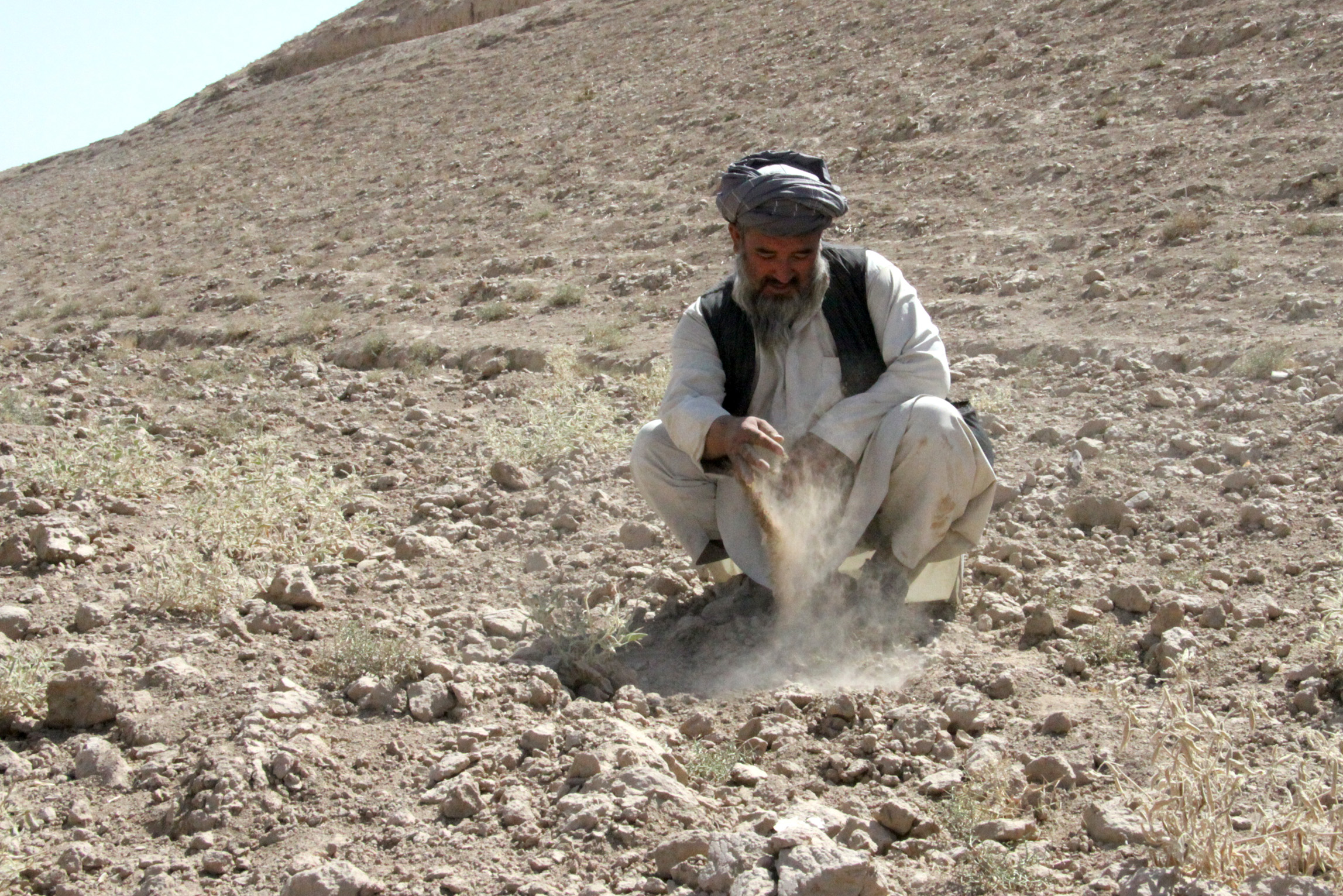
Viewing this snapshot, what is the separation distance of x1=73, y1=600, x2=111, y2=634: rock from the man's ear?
6.23 ft

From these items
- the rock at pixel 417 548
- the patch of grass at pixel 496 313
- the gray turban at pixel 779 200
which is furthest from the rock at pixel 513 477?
the patch of grass at pixel 496 313

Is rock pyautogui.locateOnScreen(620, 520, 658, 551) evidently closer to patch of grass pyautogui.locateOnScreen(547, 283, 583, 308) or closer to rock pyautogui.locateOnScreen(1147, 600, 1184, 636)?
rock pyautogui.locateOnScreen(1147, 600, 1184, 636)

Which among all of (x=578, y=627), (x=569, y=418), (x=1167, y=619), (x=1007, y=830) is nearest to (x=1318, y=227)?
(x=569, y=418)

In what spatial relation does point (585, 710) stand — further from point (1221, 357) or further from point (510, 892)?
point (1221, 357)

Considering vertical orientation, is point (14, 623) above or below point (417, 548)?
above

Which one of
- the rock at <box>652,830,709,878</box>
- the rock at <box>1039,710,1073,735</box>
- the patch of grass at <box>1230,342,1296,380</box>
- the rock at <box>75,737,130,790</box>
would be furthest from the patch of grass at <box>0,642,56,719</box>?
the patch of grass at <box>1230,342,1296,380</box>

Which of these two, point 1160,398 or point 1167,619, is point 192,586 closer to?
point 1167,619

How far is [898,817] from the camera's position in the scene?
2250 millimetres

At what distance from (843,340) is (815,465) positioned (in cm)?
35

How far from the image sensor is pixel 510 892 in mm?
2094

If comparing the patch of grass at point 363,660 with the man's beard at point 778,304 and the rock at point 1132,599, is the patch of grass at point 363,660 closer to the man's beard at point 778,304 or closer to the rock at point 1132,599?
the man's beard at point 778,304

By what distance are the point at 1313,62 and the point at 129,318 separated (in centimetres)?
931

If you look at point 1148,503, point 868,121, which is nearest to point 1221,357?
point 1148,503

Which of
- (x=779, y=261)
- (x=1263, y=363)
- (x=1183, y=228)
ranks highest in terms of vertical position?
(x=779, y=261)
